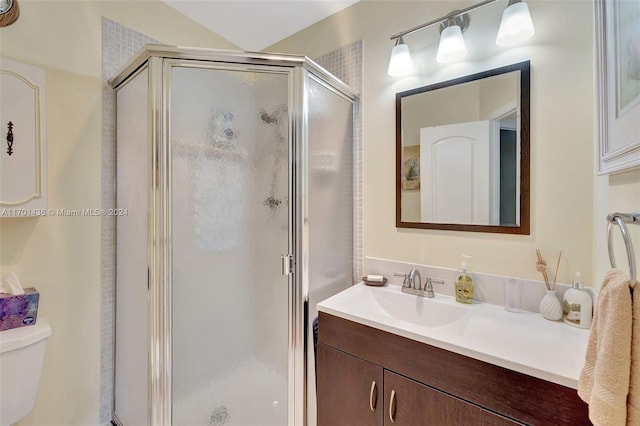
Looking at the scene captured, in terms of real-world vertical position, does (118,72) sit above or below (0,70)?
above

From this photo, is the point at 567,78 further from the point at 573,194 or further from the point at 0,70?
the point at 0,70

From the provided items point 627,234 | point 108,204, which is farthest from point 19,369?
point 627,234

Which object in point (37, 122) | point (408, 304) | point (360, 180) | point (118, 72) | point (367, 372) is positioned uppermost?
point (118, 72)

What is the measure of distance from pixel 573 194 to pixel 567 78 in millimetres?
463

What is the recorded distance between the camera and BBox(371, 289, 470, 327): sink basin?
123 centimetres

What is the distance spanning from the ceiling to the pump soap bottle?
1.67 metres

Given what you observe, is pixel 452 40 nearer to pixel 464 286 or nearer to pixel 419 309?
pixel 464 286

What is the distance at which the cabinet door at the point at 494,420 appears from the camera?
79 centimetres

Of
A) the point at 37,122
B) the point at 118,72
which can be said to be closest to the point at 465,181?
the point at 118,72

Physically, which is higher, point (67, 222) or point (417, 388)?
point (67, 222)

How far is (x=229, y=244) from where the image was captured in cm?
139

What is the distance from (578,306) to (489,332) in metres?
0.35

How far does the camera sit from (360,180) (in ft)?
5.59

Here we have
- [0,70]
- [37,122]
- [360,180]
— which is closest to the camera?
[0,70]
